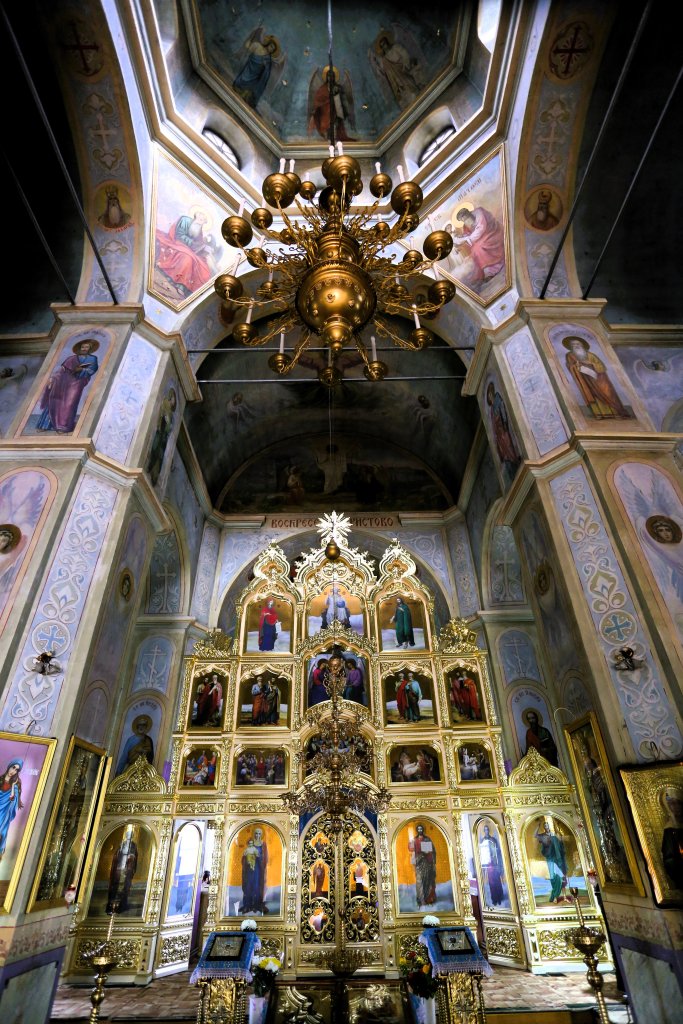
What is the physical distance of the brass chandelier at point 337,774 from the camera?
8.28 m

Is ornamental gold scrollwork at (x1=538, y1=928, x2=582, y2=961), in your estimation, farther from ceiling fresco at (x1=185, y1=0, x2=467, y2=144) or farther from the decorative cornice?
ceiling fresco at (x1=185, y1=0, x2=467, y2=144)

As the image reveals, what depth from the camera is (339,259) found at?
5109mm

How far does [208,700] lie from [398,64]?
1353 centimetres

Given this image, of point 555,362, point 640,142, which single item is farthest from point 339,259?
point 640,142

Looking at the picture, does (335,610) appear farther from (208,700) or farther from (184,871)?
(184,871)

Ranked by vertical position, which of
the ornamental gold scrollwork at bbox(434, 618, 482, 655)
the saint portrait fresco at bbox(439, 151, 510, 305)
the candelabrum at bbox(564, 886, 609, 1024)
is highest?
the saint portrait fresco at bbox(439, 151, 510, 305)

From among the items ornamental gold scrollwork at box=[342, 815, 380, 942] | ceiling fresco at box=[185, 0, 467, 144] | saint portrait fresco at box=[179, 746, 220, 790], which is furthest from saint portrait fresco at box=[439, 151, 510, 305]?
saint portrait fresco at box=[179, 746, 220, 790]

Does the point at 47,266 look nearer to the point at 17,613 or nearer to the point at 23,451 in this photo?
the point at 23,451

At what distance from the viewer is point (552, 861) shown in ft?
28.9

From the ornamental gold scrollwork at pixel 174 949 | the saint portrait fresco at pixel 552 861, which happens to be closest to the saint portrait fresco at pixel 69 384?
the ornamental gold scrollwork at pixel 174 949

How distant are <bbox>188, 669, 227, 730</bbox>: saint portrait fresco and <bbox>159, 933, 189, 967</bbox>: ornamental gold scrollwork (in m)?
3.18

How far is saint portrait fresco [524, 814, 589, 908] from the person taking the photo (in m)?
8.57

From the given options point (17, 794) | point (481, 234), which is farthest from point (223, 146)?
point (17, 794)

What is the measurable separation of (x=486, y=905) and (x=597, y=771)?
541 centimetres
